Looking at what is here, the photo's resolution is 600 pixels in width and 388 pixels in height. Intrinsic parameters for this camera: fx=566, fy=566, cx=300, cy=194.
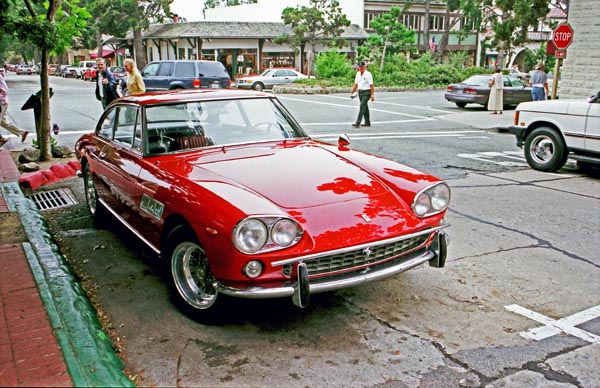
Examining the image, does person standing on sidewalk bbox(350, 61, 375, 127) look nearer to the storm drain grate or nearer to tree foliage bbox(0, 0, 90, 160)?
tree foliage bbox(0, 0, 90, 160)

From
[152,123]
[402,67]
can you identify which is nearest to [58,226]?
[152,123]

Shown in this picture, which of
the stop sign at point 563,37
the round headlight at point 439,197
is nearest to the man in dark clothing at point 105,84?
the round headlight at point 439,197

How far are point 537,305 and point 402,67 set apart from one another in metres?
37.2

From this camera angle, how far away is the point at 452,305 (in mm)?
4352

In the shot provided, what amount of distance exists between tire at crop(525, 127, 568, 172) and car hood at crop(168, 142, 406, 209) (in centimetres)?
623

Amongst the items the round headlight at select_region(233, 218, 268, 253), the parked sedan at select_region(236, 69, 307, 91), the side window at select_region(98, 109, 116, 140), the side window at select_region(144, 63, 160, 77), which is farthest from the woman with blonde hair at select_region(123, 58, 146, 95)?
the parked sedan at select_region(236, 69, 307, 91)

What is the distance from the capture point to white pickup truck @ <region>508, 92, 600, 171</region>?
910 cm

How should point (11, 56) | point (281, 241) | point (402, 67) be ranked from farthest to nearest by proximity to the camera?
point (11, 56) → point (402, 67) → point (281, 241)

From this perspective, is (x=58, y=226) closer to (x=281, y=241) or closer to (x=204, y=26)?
(x=281, y=241)

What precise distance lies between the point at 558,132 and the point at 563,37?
21.3 feet

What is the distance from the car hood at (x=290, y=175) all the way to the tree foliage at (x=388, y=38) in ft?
126

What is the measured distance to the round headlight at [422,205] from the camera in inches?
163

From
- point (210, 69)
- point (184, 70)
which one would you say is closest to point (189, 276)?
point (184, 70)

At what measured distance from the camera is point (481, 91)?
22.4 m
